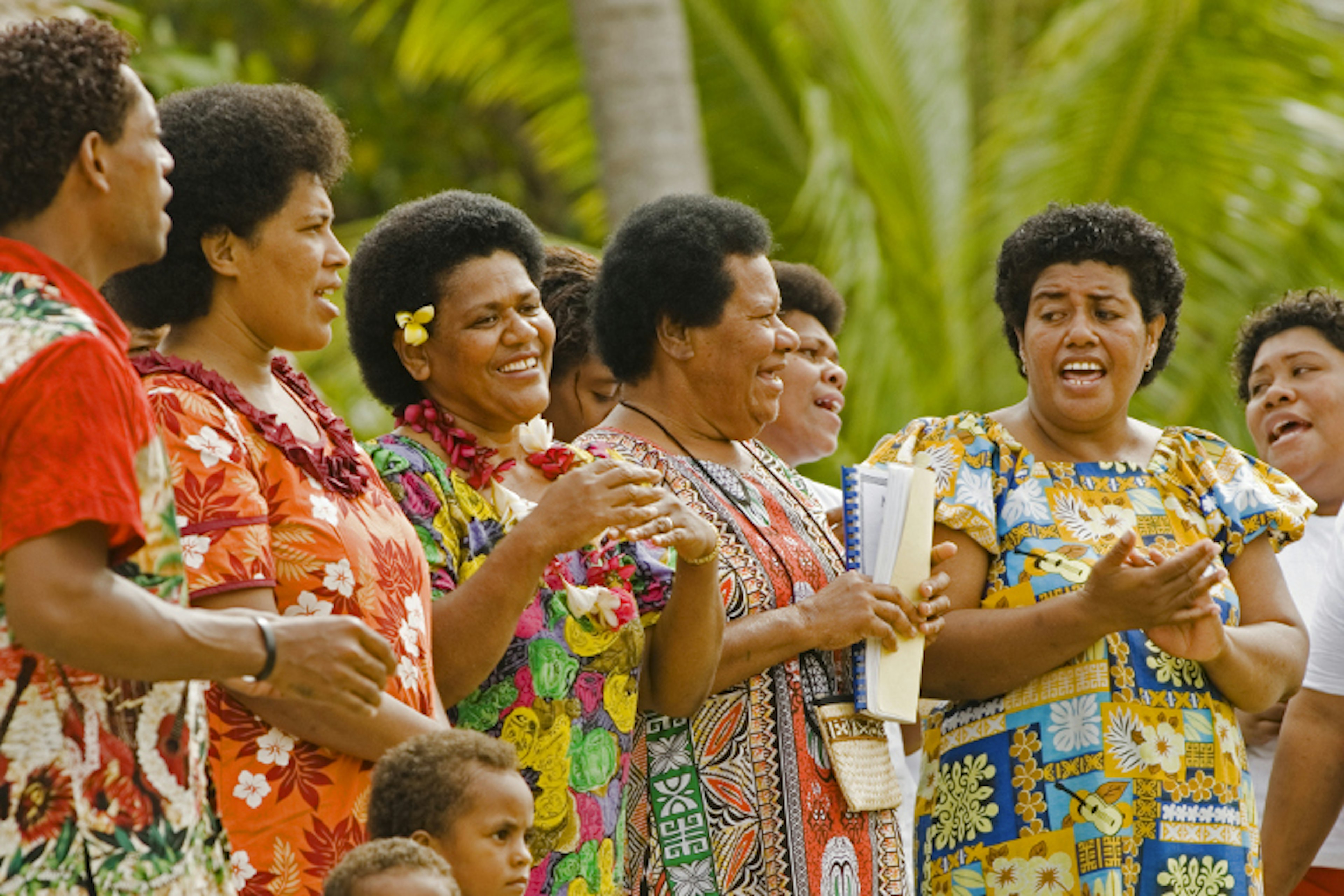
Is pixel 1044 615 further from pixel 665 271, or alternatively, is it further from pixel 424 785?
pixel 424 785

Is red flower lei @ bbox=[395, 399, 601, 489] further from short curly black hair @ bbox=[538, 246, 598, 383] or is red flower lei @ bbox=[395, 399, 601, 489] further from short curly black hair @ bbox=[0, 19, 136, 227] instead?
short curly black hair @ bbox=[0, 19, 136, 227]

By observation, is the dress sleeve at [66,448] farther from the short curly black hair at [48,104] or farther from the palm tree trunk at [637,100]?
the palm tree trunk at [637,100]

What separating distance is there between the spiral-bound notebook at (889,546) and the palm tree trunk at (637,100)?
4.76 m

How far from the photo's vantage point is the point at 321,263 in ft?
10.2

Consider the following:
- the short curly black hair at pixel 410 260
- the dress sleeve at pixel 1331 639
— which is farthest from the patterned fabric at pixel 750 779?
the dress sleeve at pixel 1331 639

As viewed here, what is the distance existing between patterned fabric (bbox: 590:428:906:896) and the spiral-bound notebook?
0.12m

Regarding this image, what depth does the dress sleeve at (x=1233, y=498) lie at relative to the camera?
13.7ft

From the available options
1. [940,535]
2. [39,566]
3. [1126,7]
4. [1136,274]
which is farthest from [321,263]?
[1126,7]

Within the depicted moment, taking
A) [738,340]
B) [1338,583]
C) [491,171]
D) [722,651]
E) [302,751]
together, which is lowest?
[302,751]

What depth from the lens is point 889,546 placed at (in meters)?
3.94

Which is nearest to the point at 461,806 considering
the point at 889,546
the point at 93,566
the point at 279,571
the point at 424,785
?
the point at 424,785

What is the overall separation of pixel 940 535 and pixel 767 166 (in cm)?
650

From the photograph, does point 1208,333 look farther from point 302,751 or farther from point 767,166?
point 302,751

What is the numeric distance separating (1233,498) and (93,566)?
2.91 meters
